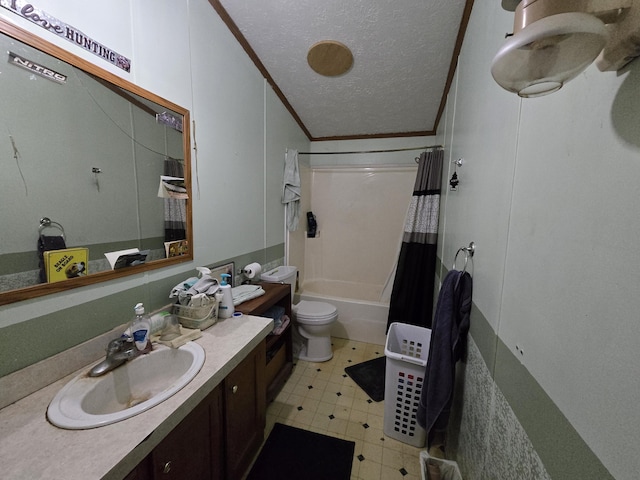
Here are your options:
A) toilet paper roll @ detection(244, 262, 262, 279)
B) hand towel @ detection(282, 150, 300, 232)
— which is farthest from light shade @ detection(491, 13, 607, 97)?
hand towel @ detection(282, 150, 300, 232)

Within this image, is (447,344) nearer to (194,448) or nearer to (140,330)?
(194,448)

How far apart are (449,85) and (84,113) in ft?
7.40

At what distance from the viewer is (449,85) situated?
1.87m

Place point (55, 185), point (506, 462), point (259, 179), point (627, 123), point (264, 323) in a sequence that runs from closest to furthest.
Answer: point (627, 123), point (506, 462), point (55, 185), point (264, 323), point (259, 179)

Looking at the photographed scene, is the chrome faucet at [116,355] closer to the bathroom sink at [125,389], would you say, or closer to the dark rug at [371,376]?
the bathroom sink at [125,389]

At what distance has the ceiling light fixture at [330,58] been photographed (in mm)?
1625

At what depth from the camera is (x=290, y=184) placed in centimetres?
246

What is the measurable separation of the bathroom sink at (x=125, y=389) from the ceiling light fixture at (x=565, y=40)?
121cm

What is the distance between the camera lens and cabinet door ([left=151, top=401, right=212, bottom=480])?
2.32ft

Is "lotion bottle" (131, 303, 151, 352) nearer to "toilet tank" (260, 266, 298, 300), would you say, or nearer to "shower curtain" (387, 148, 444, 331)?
"toilet tank" (260, 266, 298, 300)

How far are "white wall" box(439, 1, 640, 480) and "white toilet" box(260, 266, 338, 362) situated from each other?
1.50 m

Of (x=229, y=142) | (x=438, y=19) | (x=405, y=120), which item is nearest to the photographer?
(x=438, y=19)

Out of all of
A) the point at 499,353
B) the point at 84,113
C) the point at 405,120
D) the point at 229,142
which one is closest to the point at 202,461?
the point at 499,353

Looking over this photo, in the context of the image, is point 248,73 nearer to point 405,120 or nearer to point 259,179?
point 259,179
